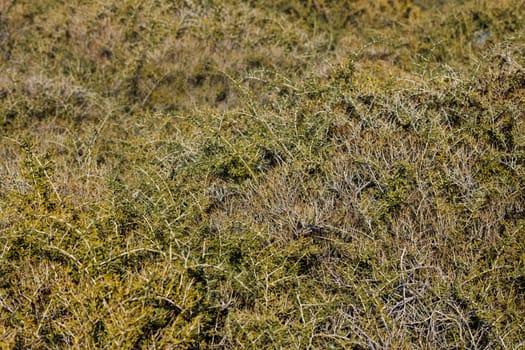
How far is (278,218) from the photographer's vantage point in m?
3.60

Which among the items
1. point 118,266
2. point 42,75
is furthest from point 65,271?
point 42,75

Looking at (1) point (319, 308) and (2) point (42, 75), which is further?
(2) point (42, 75)

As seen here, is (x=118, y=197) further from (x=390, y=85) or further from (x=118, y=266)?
(x=390, y=85)

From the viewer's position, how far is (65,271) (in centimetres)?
287

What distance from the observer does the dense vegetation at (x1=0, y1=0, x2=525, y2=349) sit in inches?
109

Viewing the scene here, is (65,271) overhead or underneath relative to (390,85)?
underneath

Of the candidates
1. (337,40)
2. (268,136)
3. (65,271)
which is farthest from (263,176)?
(337,40)

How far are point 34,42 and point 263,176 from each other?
14.1 ft

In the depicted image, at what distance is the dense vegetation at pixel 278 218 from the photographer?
2760mm

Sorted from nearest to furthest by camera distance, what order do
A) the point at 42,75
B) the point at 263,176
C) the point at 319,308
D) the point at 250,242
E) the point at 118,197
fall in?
the point at 319,308 < the point at 250,242 < the point at 118,197 < the point at 263,176 < the point at 42,75

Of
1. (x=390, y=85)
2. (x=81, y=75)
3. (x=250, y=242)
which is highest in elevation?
(x=390, y=85)

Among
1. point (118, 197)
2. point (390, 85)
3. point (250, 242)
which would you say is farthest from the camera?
point (390, 85)

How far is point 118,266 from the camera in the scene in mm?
2904

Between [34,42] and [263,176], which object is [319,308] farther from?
[34,42]
